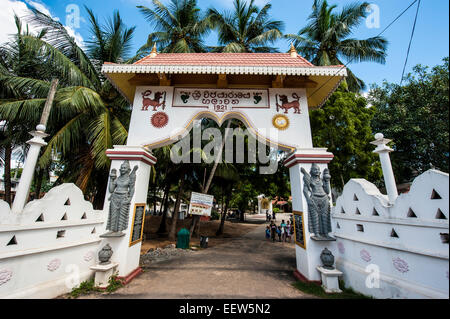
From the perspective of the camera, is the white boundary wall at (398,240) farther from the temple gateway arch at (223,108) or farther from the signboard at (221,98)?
the signboard at (221,98)

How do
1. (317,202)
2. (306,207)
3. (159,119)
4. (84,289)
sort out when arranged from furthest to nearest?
(159,119) < (306,207) < (317,202) < (84,289)

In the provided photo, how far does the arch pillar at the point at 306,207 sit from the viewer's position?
403 centimetres

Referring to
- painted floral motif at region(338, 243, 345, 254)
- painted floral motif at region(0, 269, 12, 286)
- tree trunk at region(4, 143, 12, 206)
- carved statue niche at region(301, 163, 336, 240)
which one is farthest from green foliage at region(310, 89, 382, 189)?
tree trunk at region(4, 143, 12, 206)

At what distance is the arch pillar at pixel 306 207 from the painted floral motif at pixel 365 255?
0.67 metres

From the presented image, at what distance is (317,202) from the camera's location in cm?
414

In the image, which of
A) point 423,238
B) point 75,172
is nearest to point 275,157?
point 423,238

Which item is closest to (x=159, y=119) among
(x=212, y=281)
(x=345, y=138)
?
(x=212, y=281)

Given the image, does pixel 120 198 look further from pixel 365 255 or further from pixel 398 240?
pixel 398 240

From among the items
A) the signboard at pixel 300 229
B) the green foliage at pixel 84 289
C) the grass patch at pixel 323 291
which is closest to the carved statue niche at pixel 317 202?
the signboard at pixel 300 229

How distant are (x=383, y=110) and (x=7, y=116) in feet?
58.5

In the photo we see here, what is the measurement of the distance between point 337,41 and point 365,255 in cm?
1317

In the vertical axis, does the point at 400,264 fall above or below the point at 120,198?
below

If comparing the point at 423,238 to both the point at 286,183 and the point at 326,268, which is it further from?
the point at 286,183

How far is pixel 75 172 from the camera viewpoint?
7469mm
